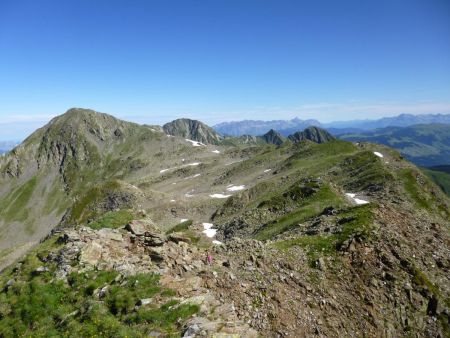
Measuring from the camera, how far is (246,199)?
9256 cm

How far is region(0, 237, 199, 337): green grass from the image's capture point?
1833cm

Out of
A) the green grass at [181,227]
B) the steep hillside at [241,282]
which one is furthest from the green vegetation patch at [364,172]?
the green grass at [181,227]

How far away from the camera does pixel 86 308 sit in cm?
2027

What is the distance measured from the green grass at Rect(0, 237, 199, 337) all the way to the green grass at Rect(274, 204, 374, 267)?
595 inches

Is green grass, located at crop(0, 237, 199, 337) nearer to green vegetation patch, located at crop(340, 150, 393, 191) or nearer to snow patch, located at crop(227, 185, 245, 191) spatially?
green vegetation patch, located at crop(340, 150, 393, 191)

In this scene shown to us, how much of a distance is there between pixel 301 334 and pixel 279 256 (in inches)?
350

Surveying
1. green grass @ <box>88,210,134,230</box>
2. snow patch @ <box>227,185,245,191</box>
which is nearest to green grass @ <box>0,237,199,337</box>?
green grass @ <box>88,210,134,230</box>

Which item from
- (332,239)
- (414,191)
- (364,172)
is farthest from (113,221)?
(364,172)

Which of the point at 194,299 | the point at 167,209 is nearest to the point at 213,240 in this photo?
the point at 167,209

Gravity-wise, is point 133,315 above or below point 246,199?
above

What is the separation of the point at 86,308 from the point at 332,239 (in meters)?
23.0

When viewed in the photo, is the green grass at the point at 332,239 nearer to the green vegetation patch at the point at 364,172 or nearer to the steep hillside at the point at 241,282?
the steep hillside at the point at 241,282

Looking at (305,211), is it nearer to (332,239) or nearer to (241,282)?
(332,239)

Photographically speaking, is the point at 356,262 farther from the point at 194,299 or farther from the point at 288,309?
the point at 194,299
